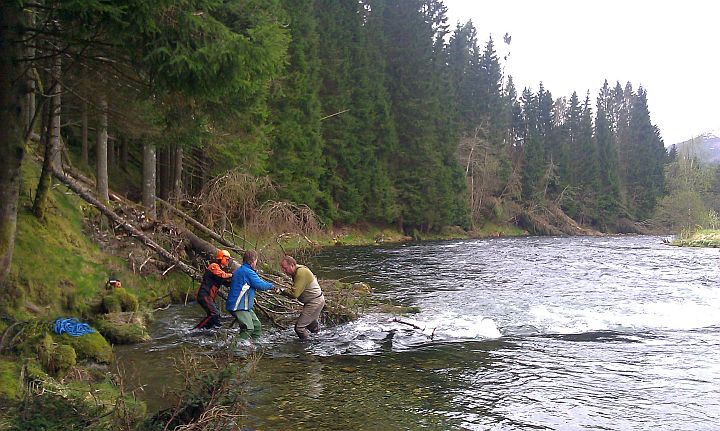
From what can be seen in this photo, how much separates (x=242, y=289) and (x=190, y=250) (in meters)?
4.91

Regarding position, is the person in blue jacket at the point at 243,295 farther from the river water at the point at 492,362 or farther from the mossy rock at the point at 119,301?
the mossy rock at the point at 119,301

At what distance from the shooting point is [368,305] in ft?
46.5

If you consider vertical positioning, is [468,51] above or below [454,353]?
above

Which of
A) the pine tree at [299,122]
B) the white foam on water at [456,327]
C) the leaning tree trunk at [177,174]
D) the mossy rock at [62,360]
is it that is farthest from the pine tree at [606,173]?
the mossy rock at [62,360]

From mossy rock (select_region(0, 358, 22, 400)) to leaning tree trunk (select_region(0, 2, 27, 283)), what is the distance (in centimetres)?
191

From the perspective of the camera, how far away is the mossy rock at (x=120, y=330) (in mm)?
10000

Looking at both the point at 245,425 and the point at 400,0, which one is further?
the point at 400,0

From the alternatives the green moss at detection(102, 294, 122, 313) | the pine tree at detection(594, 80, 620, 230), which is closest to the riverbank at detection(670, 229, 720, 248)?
the pine tree at detection(594, 80, 620, 230)

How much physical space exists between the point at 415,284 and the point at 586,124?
7122 cm

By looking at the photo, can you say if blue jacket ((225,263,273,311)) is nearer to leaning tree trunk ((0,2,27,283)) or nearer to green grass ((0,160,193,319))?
green grass ((0,160,193,319))

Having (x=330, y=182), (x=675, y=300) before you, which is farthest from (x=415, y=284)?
(x=330, y=182)

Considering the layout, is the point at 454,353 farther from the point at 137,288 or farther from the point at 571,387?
the point at 137,288

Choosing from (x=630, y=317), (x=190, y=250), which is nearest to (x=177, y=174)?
(x=190, y=250)

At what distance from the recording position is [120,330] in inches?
398
